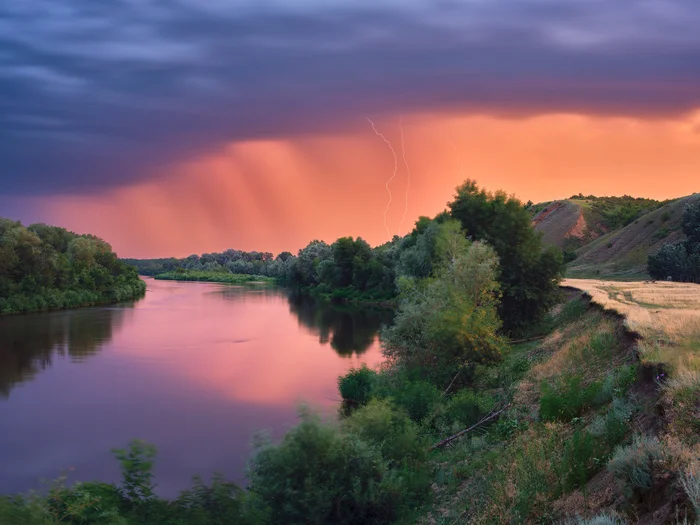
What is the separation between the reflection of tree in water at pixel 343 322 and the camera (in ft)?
138

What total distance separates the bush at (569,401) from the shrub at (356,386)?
11551 millimetres

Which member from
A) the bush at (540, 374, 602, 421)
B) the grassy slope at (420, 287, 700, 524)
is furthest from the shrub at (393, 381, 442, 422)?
the bush at (540, 374, 602, 421)

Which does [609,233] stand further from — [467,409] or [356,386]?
[467,409]

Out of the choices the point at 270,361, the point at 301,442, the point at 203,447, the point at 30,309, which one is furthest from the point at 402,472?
the point at 30,309

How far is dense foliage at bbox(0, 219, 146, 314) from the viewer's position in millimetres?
58756

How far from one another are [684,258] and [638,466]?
47837mm

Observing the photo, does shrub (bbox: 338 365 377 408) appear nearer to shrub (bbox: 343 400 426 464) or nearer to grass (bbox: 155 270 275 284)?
shrub (bbox: 343 400 426 464)

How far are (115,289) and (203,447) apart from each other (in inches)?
2488

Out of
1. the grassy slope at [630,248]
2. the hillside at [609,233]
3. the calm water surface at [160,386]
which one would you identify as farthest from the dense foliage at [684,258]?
the calm water surface at [160,386]

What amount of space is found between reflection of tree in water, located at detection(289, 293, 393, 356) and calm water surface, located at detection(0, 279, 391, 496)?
22 cm

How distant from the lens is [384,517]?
11422mm

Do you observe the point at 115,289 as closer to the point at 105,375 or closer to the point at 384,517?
the point at 105,375

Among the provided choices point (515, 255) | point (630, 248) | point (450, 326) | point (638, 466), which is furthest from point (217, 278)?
point (638, 466)

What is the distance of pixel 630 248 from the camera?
68.2 m
